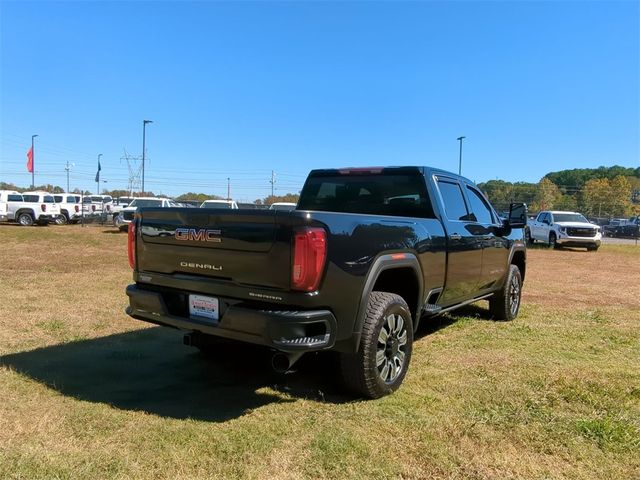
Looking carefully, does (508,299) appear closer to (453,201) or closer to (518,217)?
(518,217)

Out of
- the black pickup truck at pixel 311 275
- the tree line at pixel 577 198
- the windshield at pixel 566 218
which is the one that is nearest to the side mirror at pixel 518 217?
the black pickup truck at pixel 311 275

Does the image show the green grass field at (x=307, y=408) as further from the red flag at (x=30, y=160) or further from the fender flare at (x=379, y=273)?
the red flag at (x=30, y=160)

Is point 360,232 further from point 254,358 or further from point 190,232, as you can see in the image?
point 254,358

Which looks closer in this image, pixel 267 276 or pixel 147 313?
pixel 267 276

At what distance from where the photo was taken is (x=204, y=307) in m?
3.67

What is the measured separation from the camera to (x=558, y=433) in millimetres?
3344

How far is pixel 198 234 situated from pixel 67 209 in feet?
91.7

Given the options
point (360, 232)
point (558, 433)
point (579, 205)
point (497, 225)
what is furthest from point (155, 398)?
point (579, 205)

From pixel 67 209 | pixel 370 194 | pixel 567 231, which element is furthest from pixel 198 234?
pixel 67 209

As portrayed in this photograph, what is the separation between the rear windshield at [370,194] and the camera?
5070 mm

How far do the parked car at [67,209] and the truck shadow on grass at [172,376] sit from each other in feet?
83.5

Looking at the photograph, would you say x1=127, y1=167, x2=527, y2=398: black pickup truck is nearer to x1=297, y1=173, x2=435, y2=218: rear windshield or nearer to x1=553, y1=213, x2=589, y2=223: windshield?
x1=297, y1=173, x2=435, y2=218: rear windshield

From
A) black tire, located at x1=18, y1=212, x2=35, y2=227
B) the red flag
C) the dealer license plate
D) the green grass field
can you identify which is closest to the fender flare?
the green grass field

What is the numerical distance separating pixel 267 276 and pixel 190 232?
30.6 inches
